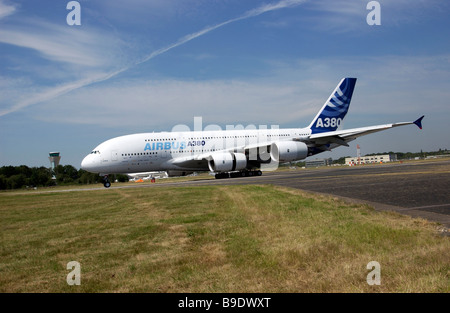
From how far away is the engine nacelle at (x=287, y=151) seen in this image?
37.2 metres

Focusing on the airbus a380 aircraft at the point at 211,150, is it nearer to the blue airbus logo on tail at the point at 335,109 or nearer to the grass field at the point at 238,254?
the blue airbus logo on tail at the point at 335,109

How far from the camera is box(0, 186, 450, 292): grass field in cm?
442

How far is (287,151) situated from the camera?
3734 cm

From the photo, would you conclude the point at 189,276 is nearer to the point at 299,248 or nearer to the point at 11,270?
the point at 299,248

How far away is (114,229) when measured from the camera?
9031 millimetres

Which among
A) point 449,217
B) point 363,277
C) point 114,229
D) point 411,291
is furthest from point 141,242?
point 449,217

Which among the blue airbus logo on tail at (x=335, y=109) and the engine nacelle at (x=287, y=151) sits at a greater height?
the blue airbus logo on tail at (x=335, y=109)

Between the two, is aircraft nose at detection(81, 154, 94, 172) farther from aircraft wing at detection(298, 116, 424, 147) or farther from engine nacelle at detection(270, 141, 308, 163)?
aircraft wing at detection(298, 116, 424, 147)

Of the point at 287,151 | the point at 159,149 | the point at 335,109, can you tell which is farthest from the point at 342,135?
the point at 159,149

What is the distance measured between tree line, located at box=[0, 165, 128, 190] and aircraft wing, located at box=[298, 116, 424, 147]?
5889cm

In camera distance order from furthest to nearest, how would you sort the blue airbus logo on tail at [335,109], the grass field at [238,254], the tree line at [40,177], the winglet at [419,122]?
the tree line at [40,177]
the blue airbus logo on tail at [335,109]
the winglet at [419,122]
the grass field at [238,254]

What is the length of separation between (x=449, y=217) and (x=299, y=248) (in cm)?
434

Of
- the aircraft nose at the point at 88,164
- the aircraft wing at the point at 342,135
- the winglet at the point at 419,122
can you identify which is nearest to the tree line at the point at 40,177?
the aircraft nose at the point at 88,164

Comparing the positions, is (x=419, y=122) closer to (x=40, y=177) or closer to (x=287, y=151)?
(x=287, y=151)
